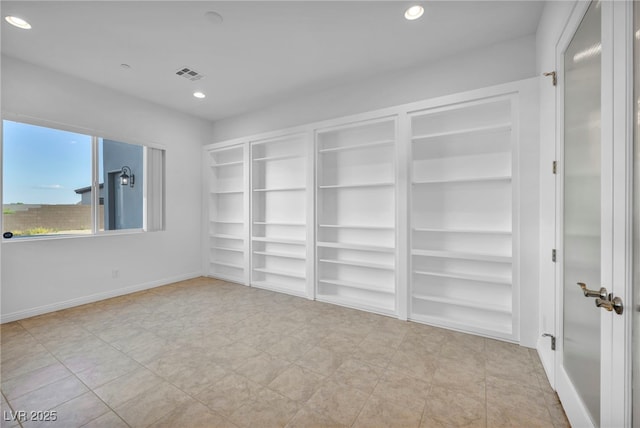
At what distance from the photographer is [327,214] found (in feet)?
12.8

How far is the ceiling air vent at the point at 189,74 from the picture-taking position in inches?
133

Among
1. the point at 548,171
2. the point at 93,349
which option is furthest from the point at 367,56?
the point at 93,349

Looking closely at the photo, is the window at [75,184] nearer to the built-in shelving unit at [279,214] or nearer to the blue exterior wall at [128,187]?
the blue exterior wall at [128,187]

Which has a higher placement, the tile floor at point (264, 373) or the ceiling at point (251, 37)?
the ceiling at point (251, 37)

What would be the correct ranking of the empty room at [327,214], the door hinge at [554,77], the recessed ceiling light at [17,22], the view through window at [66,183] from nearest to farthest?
the empty room at [327,214], the door hinge at [554,77], the recessed ceiling light at [17,22], the view through window at [66,183]

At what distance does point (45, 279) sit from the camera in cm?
333

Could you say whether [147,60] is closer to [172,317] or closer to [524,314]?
[172,317]

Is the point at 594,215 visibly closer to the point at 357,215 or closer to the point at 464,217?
the point at 464,217

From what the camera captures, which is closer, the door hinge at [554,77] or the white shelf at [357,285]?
the door hinge at [554,77]

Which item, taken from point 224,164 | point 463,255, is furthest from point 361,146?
point 224,164

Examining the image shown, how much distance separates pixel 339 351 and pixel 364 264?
47.4 inches

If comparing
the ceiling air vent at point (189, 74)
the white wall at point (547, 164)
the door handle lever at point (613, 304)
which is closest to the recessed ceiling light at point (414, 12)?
the white wall at point (547, 164)

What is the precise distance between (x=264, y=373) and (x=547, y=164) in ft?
9.18

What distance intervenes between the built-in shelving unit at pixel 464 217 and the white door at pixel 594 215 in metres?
0.89
